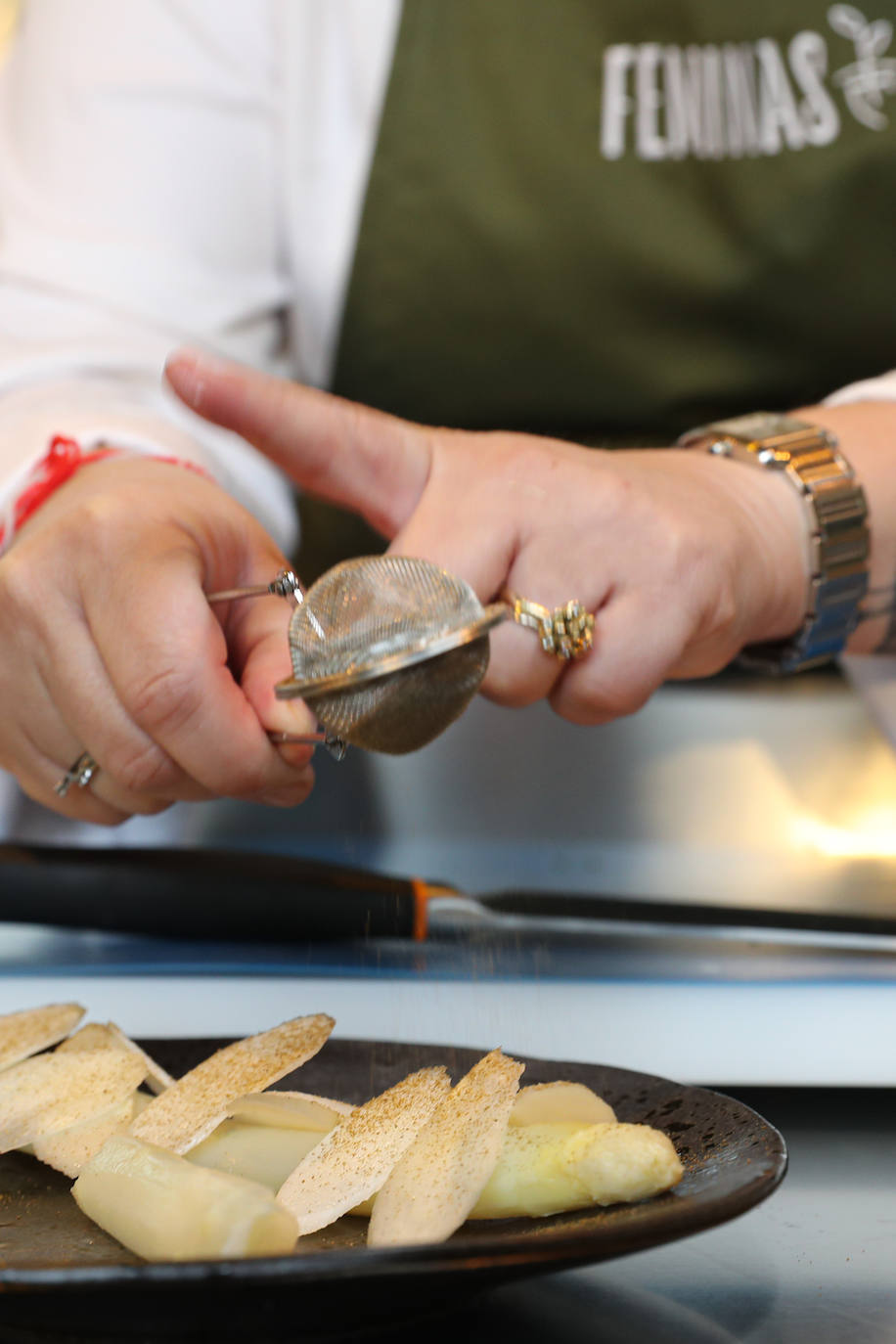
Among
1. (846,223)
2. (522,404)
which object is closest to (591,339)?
(522,404)

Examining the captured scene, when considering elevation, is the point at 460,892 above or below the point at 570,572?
below

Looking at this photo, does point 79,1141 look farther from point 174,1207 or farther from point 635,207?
point 635,207

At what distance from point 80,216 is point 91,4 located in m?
0.16

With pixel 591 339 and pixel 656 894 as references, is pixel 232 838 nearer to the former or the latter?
pixel 656 894

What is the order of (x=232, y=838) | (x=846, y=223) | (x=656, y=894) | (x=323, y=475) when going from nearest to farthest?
(x=323, y=475) < (x=656, y=894) < (x=232, y=838) < (x=846, y=223)

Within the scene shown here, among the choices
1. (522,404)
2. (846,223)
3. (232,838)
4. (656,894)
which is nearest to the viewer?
(656,894)

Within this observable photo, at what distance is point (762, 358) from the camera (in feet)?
2.80

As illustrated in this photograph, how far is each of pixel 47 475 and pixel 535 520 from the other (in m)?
0.25

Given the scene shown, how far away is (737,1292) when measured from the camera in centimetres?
29

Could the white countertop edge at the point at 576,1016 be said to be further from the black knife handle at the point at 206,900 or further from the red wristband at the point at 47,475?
the red wristband at the point at 47,475

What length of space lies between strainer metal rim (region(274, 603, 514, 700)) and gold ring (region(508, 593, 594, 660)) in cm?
7

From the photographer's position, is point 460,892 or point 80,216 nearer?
point 460,892

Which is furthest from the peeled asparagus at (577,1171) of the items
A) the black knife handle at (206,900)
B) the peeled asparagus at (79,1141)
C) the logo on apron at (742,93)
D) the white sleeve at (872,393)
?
the logo on apron at (742,93)

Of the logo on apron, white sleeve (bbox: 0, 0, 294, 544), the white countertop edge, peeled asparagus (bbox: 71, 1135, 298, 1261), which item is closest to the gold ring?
the white countertop edge
